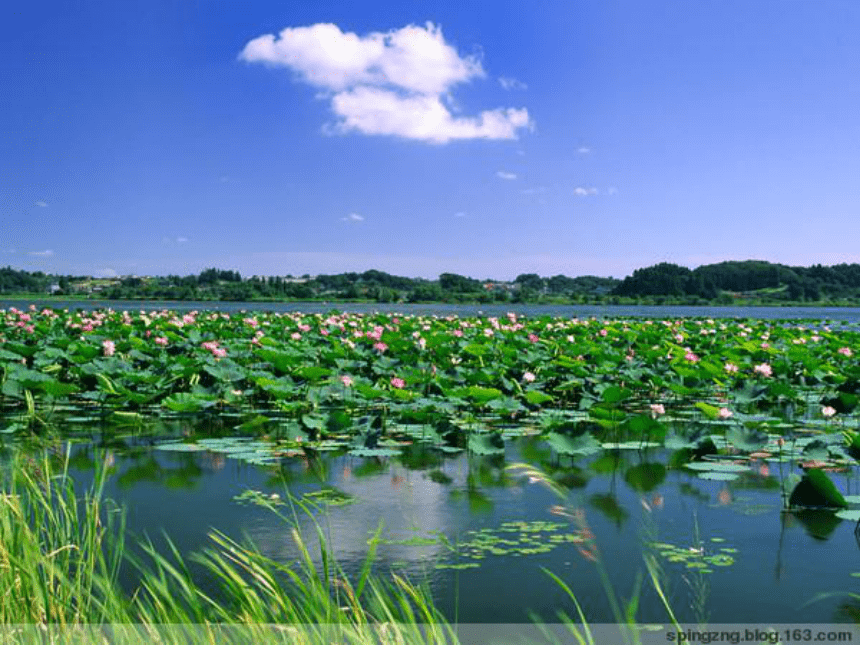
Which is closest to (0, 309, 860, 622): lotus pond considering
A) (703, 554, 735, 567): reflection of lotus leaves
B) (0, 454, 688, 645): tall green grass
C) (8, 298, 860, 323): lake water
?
(703, 554, 735, 567): reflection of lotus leaves

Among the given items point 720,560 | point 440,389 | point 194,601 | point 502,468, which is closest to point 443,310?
point 440,389

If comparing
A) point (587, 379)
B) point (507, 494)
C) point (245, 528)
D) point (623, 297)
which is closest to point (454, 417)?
point (587, 379)

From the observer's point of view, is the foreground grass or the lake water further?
the lake water

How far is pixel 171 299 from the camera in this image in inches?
3228

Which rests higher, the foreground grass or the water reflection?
the foreground grass

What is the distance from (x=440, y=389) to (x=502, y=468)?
3008 mm

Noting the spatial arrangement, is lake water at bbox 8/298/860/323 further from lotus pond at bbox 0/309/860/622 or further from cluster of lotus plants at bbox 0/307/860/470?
lotus pond at bbox 0/309/860/622

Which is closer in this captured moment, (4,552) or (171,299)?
(4,552)

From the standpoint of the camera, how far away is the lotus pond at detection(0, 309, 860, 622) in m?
3.32

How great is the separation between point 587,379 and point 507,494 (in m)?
4.18

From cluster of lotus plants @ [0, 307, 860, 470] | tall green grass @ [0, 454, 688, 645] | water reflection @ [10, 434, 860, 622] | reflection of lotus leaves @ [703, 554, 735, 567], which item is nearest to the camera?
tall green grass @ [0, 454, 688, 645]

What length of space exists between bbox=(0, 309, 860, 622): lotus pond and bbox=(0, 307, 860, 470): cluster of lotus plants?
1.5 inches

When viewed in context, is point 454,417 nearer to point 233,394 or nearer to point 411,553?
point 233,394

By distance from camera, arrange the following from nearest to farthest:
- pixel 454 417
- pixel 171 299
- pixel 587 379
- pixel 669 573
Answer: pixel 669 573
pixel 454 417
pixel 587 379
pixel 171 299
